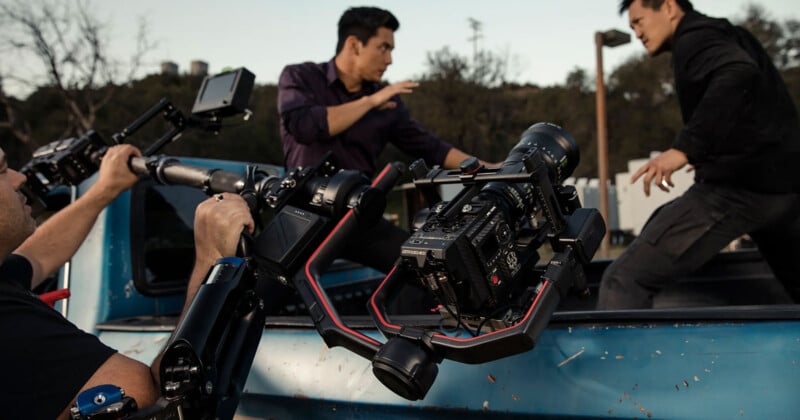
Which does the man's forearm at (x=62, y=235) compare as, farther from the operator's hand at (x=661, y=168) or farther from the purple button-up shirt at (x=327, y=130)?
the operator's hand at (x=661, y=168)

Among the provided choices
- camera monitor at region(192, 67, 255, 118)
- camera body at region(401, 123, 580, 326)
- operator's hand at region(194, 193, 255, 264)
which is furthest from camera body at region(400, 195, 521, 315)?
camera monitor at region(192, 67, 255, 118)

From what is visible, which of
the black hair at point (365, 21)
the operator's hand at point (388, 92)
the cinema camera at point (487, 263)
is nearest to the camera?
the cinema camera at point (487, 263)

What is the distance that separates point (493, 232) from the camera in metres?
1.31

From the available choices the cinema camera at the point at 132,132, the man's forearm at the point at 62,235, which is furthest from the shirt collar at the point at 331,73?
the man's forearm at the point at 62,235

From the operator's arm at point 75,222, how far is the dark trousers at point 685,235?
183 cm

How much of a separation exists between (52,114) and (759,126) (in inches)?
1128

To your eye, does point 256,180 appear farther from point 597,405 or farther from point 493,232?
point 597,405

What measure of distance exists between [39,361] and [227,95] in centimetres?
114

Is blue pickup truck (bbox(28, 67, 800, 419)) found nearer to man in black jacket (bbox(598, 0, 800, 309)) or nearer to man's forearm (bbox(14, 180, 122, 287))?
man's forearm (bbox(14, 180, 122, 287))

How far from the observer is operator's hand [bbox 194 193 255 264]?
148cm

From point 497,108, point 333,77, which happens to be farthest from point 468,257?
point 497,108

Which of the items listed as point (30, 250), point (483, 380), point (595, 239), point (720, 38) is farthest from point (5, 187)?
point (720, 38)

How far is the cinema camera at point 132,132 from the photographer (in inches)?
84.7

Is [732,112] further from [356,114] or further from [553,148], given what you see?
[356,114]
